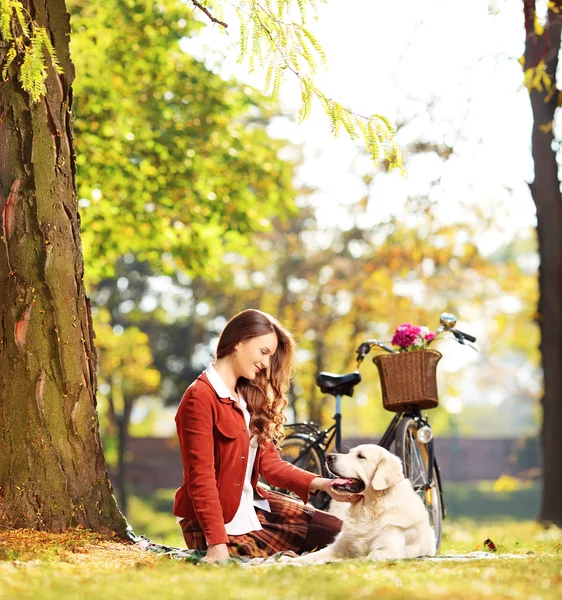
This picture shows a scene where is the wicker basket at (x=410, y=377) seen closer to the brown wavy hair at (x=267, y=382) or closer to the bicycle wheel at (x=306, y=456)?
the bicycle wheel at (x=306, y=456)

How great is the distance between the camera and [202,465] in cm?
487

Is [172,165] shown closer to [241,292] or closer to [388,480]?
[388,480]

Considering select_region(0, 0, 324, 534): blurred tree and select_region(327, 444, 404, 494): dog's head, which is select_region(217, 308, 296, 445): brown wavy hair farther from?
select_region(0, 0, 324, 534): blurred tree

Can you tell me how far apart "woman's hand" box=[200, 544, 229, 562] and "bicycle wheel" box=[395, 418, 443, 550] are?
88.9 inches

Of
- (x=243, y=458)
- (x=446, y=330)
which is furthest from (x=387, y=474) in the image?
(x=446, y=330)

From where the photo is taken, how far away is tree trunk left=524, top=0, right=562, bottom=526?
1223 cm

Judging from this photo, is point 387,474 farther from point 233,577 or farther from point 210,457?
point 233,577

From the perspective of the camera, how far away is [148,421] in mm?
40719

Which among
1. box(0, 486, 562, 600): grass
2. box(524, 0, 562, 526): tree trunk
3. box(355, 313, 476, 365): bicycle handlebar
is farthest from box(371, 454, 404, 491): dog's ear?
box(524, 0, 562, 526): tree trunk

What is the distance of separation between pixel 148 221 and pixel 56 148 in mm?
6852

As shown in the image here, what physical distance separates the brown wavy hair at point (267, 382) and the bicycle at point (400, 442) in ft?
4.94

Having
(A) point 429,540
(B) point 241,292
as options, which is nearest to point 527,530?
(A) point 429,540

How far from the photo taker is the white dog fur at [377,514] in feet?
16.7

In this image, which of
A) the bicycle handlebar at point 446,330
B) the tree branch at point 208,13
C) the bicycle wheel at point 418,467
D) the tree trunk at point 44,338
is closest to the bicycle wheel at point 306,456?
the bicycle wheel at point 418,467
